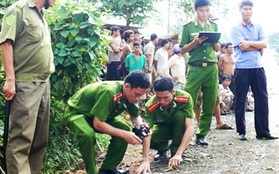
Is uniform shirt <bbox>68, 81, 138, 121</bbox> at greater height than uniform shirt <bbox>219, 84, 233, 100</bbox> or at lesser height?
greater

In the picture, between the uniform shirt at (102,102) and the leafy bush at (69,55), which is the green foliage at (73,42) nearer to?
the leafy bush at (69,55)

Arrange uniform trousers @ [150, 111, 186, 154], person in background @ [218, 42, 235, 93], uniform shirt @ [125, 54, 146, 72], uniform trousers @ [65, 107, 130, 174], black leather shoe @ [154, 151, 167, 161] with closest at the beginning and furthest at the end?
uniform trousers @ [65, 107, 130, 174]
uniform trousers @ [150, 111, 186, 154]
black leather shoe @ [154, 151, 167, 161]
uniform shirt @ [125, 54, 146, 72]
person in background @ [218, 42, 235, 93]

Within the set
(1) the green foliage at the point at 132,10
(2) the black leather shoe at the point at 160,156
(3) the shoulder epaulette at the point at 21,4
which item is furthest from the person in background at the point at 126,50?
(1) the green foliage at the point at 132,10

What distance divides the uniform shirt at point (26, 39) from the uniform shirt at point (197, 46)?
90.1 inches

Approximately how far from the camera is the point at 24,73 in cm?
313

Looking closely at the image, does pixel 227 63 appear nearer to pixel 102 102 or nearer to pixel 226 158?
pixel 226 158

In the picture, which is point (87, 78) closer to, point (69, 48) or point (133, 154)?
point (69, 48)

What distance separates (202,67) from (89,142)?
206cm

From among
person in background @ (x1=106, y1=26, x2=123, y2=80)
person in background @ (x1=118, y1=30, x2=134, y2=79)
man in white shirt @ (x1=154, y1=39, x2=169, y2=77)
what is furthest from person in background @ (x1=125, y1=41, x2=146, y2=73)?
man in white shirt @ (x1=154, y1=39, x2=169, y2=77)

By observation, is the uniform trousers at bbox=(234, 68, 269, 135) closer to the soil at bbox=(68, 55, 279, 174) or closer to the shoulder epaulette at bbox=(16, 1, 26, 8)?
the soil at bbox=(68, 55, 279, 174)

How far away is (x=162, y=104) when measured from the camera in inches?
158

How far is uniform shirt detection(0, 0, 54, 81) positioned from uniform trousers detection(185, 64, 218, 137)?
2237 millimetres

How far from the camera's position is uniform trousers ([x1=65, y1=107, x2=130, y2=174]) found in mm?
3521

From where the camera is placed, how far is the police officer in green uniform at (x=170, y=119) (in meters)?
3.91
